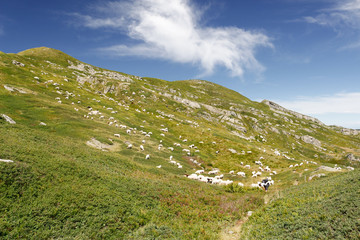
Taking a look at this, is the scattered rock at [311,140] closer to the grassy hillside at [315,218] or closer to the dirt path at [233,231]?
the grassy hillside at [315,218]

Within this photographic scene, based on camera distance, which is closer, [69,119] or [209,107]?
[69,119]

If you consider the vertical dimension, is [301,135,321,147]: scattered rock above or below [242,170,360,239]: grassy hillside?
above

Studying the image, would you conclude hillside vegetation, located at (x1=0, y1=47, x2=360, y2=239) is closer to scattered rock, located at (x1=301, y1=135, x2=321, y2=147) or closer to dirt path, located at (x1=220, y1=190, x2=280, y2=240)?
dirt path, located at (x1=220, y1=190, x2=280, y2=240)

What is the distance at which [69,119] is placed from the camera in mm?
47125

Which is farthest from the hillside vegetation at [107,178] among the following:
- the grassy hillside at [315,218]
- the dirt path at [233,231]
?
the grassy hillside at [315,218]

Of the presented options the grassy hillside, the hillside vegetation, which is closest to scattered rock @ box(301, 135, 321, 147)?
the hillside vegetation

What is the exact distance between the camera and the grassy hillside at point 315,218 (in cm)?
1114

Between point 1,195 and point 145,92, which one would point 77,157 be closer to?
point 1,195

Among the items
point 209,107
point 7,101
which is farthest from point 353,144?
point 7,101

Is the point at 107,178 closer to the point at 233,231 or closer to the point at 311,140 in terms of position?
the point at 233,231

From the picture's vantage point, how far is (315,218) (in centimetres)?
1306

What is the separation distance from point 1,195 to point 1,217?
2111 mm

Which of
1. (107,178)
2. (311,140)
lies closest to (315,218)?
(107,178)

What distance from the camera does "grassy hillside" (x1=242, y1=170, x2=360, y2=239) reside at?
11141 millimetres
